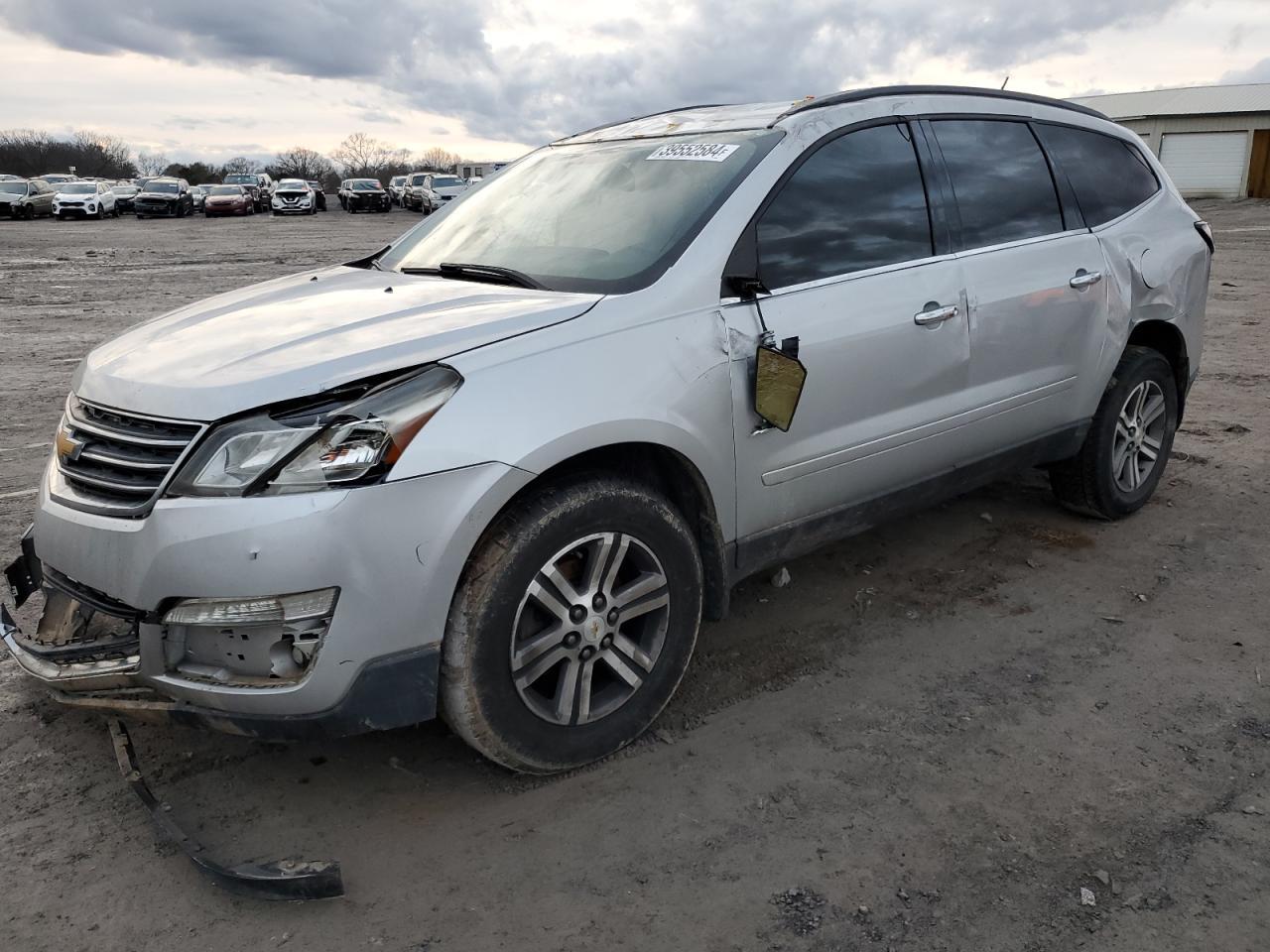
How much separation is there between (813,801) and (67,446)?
2242mm

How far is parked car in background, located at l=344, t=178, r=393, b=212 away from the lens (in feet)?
150

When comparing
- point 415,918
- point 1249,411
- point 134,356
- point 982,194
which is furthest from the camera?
point 1249,411

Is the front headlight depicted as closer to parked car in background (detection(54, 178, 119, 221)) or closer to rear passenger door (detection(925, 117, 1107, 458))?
rear passenger door (detection(925, 117, 1107, 458))

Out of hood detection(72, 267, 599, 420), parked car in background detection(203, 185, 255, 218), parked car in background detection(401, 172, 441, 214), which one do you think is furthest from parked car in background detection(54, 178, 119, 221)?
hood detection(72, 267, 599, 420)

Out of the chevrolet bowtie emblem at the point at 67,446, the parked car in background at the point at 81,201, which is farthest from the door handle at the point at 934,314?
the parked car in background at the point at 81,201

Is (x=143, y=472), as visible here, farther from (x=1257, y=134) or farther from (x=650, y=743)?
(x=1257, y=134)

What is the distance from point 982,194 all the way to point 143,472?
3121 millimetres

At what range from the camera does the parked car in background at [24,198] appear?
36406 mm

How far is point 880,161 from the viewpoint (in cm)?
370

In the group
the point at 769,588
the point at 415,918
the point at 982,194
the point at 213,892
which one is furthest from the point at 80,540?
the point at 982,194

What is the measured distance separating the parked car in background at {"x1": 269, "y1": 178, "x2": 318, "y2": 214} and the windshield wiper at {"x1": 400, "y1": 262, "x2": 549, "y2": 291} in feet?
142

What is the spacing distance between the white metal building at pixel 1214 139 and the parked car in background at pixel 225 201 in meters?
33.2

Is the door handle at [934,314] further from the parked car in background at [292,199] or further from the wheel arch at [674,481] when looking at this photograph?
the parked car in background at [292,199]

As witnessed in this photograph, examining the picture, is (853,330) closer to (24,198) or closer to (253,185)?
(24,198)
